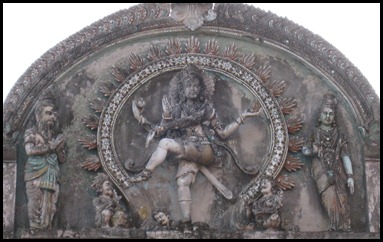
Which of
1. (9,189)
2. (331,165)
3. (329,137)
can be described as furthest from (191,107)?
(9,189)

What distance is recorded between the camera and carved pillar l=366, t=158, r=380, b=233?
1591cm

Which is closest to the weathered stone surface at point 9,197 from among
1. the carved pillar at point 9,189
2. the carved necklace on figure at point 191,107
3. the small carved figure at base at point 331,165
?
the carved pillar at point 9,189

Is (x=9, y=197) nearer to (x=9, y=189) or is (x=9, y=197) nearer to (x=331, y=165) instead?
(x=9, y=189)

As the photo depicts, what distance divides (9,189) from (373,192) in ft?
15.5

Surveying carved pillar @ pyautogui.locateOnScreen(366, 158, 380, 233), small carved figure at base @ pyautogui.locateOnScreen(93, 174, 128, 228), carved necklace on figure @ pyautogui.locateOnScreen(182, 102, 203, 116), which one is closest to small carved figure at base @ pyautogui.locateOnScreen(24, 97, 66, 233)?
small carved figure at base @ pyautogui.locateOnScreen(93, 174, 128, 228)

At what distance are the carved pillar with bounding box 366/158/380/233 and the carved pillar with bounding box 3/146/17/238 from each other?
4609 millimetres

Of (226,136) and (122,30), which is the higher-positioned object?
(122,30)

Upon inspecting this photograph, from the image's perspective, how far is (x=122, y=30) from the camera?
16.5 meters

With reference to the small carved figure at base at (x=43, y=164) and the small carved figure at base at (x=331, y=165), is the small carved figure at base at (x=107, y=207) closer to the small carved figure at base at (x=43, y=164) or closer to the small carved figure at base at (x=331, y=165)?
the small carved figure at base at (x=43, y=164)

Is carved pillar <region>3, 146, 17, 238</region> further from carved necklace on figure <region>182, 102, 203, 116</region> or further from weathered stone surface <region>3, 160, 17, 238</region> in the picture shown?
carved necklace on figure <region>182, 102, 203, 116</region>

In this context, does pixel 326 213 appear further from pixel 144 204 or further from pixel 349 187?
pixel 144 204

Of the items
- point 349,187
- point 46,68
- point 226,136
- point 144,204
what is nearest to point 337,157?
point 349,187

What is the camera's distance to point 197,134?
1619cm

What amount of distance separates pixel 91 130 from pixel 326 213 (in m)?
3.29
